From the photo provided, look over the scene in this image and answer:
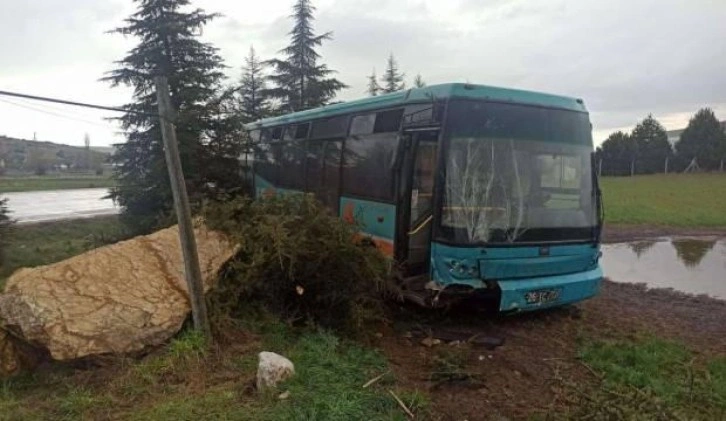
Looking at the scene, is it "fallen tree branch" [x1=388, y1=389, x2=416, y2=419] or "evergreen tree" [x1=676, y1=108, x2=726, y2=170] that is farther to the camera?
"evergreen tree" [x1=676, y1=108, x2=726, y2=170]

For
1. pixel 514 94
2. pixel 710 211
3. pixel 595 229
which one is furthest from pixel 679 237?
pixel 514 94

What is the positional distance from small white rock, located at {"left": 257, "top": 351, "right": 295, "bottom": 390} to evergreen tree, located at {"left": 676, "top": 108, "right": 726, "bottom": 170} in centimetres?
5790

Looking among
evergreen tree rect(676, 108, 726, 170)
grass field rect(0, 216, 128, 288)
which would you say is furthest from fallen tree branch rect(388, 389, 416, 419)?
evergreen tree rect(676, 108, 726, 170)

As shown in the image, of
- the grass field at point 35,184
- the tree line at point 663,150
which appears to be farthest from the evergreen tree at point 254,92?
the tree line at point 663,150

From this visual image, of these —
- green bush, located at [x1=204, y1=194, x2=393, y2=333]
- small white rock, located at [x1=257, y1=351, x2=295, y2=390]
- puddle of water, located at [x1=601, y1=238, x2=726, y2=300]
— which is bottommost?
puddle of water, located at [x1=601, y1=238, x2=726, y2=300]

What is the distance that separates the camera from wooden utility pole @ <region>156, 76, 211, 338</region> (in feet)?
16.0

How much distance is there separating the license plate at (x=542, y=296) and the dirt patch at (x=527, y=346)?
1.44 feet

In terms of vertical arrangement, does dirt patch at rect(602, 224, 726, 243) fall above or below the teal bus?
below

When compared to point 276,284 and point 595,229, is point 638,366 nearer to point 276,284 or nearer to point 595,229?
point 595,229

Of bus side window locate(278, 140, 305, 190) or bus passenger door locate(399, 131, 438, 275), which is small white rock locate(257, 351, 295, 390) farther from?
bus side window locate(278, 140, 305, 190)

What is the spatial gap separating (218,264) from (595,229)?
464 cm

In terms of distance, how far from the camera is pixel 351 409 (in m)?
3.87

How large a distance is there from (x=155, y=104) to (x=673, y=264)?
39.6 feet

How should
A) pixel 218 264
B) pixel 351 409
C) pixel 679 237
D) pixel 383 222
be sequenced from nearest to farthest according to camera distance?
1. pixel 351 409
2. pixel 218 264
3. pixel 383 222
4. pixel 679 237
